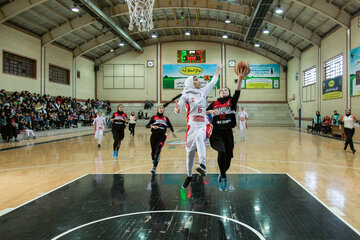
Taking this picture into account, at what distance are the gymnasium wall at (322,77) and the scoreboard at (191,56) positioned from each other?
10.1 meters

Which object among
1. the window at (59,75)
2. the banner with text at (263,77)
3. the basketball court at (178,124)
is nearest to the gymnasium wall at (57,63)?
the basketball court at (178,124)

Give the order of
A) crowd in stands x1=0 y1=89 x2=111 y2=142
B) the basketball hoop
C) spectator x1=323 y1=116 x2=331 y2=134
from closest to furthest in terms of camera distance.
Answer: the basketball hoop → crowd in stands x1=0 y1=89 x2=111 y2=142 → spectator x1=323 y1=116 x2=331 y2=134

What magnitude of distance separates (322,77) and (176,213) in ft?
74.8

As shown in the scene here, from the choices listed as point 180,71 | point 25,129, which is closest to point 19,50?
point 25,129

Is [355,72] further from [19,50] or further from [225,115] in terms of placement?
[19,50]

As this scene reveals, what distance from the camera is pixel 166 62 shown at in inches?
1337

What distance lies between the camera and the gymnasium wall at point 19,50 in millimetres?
20000

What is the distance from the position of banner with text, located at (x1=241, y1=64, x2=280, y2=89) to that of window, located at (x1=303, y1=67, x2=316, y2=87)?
5.77 m

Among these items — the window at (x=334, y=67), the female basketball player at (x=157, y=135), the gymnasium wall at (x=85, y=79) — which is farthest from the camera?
the gymnasium wall at (x=85, y=79)

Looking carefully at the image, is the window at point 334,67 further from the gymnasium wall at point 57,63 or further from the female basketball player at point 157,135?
the gymnasium wall at point 57,63

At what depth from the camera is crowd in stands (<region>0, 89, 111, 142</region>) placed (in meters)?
14.8

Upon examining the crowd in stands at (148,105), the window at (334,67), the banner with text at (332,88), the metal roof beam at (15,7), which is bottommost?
the crowd in stands at (148,105)

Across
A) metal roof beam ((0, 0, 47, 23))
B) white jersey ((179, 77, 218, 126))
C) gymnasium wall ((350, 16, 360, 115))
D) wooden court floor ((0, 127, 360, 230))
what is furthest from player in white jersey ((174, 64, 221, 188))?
metal roof beam ((0, 0, 47, 23))

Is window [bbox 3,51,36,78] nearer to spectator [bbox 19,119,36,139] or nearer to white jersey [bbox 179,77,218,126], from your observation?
spectator [bbox 19,119,36,139]
